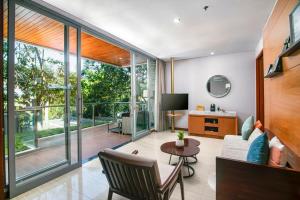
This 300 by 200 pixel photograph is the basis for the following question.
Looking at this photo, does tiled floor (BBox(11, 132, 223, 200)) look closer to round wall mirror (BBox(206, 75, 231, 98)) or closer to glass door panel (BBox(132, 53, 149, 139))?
glass door panel (BBox(132, 53, 149, 139))

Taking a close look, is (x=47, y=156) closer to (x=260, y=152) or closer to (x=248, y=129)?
(x=260, y=152)

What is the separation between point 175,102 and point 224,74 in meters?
1.77

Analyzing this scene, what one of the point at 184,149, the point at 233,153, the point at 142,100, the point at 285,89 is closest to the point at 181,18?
the point at 285,89

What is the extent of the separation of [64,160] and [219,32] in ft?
12.6

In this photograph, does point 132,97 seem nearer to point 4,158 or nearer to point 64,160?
point 64,160

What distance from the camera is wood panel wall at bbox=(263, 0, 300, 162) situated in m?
1.48

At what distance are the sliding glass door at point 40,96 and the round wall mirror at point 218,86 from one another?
4.04m

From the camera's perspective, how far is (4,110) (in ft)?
6.48

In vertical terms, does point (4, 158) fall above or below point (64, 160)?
above

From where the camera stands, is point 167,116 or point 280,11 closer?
point 280,11

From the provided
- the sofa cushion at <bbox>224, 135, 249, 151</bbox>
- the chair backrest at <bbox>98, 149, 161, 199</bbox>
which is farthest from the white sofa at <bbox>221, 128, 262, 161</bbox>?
the chair backrest at <bbox>98, 149, 161, 199</bbox>

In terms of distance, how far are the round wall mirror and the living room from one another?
3 cm

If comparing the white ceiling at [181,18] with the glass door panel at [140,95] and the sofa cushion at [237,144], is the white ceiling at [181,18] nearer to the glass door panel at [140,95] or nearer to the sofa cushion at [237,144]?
the glass door panel at [140,95]

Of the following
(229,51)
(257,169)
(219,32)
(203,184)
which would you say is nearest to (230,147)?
(203,184)
